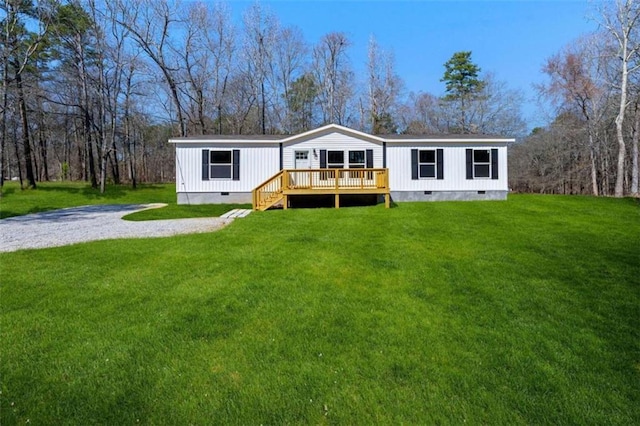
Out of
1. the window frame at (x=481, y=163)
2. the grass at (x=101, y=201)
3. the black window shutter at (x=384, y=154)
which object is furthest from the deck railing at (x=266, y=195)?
the window frame at (x=481, y=163)

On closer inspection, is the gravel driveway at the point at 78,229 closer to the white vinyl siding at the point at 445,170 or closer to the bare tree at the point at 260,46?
the white vinyl siding at the point at 445,170

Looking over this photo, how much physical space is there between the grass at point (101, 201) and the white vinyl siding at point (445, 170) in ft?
21.6

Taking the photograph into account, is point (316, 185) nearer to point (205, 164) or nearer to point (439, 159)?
point (205, 164)

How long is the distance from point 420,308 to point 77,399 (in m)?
3.33

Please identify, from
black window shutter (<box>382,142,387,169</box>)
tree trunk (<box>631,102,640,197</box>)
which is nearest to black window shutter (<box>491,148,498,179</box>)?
black window shutter (<box>382,142,387,169</box>)

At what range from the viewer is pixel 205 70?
2902cm

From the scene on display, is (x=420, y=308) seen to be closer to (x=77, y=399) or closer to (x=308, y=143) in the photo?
(x=77, y=399)

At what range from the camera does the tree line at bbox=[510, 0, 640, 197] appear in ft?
59.1

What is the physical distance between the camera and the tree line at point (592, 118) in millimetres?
18016

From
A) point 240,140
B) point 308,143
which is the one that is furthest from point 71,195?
point 308,143

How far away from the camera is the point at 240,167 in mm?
16078

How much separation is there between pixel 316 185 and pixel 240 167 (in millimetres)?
4324

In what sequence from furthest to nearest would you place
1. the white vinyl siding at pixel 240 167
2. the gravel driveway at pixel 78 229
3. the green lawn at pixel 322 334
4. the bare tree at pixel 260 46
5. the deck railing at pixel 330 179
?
the bare tree at pixel 260 46 < the white vinyl siding at pixel 240 167 < the deck railing at pixel 330 179 < the gravel driveway at pixel 78 229 < the green lawn at pixel 322 334

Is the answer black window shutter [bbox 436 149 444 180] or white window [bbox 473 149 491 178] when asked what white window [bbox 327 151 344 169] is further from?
white window [bbox 473 149 491 178]
